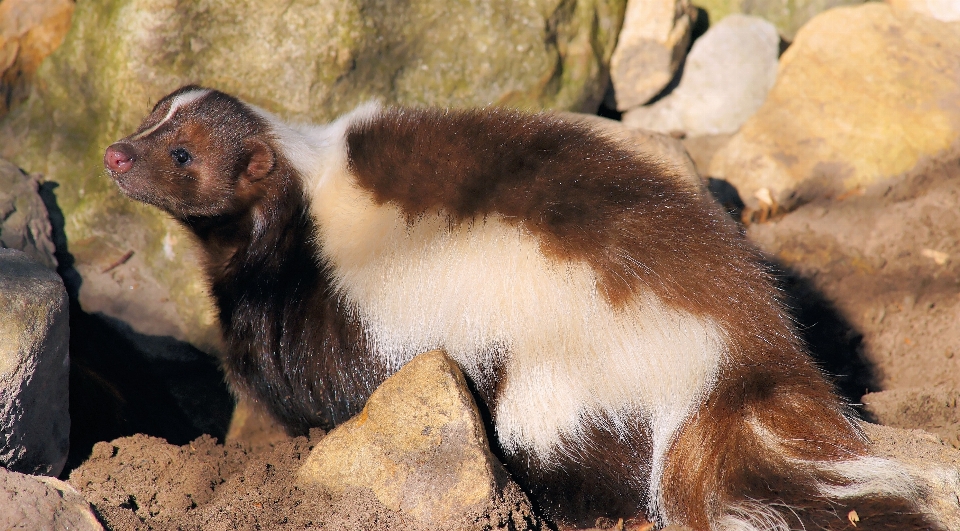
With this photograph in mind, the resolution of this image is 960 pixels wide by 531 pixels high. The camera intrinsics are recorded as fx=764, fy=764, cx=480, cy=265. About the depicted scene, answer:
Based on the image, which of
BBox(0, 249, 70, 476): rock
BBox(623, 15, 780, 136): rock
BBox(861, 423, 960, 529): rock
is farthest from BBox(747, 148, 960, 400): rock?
BBox(0, 249, 70, 476): rock

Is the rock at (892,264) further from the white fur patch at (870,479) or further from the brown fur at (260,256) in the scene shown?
the brown fur at (260,256)

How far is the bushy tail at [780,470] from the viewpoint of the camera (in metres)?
2.90

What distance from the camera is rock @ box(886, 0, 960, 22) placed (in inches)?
265

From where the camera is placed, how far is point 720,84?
21.6 ft

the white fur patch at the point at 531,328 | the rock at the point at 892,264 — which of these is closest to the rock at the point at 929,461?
the white fur patch at the point at 531,328

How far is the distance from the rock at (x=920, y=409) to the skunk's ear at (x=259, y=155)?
3583mm

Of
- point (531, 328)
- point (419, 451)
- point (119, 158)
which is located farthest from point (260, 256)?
point (531, 328)

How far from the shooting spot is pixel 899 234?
18.1 ft

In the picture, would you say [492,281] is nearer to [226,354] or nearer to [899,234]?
[226,354]

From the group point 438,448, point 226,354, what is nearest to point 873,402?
point 438,448

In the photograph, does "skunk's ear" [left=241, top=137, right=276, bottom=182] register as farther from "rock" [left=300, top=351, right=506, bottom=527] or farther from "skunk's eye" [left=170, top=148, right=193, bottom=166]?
"rock" [left=300, top=351, right=506, bottom=527]

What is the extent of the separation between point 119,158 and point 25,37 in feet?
8.66

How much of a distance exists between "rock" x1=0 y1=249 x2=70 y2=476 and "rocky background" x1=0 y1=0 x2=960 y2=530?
1.41ft

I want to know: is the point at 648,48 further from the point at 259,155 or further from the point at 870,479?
the point at 870,479
